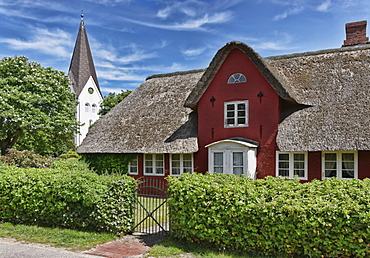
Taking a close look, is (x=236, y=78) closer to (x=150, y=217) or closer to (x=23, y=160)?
(x=150, y=217)

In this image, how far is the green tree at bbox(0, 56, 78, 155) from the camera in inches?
862

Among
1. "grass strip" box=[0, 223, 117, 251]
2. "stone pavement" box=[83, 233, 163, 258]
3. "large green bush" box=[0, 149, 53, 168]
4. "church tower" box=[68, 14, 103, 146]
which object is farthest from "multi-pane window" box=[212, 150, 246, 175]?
"church tower" box=[68, 14, 103, 146]

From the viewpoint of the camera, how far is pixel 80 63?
49.1 metres

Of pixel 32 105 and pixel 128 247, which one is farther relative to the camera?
pixel 32 105

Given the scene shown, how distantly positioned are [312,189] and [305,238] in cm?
148

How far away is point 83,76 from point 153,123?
36.3 m

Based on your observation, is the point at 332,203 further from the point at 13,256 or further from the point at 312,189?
the point at 13,256

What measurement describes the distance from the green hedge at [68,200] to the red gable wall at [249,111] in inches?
287

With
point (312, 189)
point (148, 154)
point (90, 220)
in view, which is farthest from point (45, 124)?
point (312, 189)

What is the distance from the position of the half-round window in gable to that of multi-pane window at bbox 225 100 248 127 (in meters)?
1.06

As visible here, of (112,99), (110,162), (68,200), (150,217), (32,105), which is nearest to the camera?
(68,200)

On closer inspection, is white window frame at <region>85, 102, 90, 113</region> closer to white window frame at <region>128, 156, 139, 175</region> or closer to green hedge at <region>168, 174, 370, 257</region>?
white window frame at <region>128, 156, 139, 175</region>

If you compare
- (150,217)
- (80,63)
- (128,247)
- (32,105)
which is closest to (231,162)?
(150,217)

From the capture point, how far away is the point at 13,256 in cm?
732
